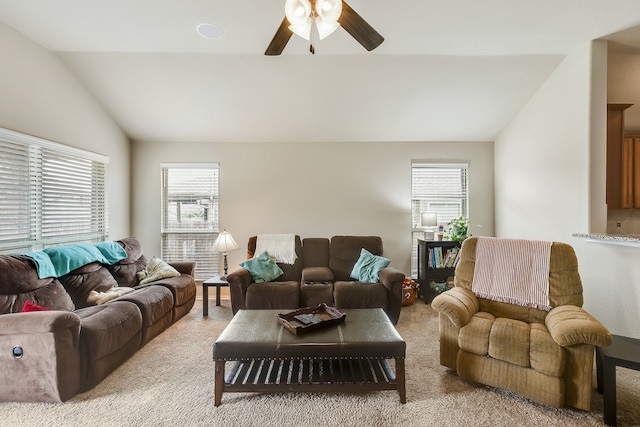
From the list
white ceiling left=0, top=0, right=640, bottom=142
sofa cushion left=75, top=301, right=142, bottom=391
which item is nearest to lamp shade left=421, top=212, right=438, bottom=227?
white ceiling left=0, top=0, right=640, bottom=142

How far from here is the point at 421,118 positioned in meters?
4.07

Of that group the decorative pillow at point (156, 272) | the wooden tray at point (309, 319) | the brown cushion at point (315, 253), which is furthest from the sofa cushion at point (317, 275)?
the decorative pillow at point (156, 272)

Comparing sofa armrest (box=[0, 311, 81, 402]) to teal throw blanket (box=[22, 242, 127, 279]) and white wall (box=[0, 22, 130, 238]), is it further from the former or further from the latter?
white wall (box=[0, 22, 130, 238])

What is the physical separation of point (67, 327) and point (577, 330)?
125 inches

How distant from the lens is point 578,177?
2994 millimetres

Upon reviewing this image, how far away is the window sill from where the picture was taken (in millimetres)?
2311

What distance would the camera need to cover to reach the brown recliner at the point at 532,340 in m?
1.78

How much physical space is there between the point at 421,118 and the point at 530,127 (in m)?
1.33

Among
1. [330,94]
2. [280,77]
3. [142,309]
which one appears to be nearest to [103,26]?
[280,77]

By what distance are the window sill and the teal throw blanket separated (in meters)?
4.79

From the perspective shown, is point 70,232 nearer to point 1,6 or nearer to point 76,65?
point 76,65

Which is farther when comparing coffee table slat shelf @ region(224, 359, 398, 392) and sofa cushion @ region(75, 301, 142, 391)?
sofa cushion @ region(75, 301, 142, 391)

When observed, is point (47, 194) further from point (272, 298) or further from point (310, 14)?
point (310, 14)

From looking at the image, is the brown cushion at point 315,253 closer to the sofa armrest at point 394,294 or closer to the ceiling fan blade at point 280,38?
the sofa armrest at point 394,294
